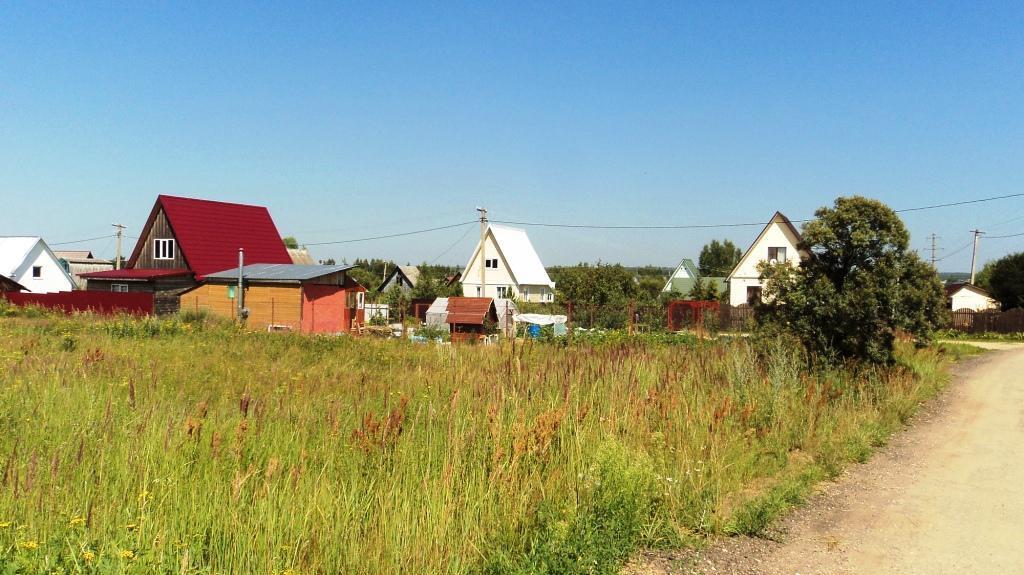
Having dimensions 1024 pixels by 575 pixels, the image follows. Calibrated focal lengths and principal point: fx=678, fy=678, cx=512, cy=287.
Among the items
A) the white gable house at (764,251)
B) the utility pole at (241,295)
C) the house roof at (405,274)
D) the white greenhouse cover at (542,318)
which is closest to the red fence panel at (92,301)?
the utility pole at (241,295)

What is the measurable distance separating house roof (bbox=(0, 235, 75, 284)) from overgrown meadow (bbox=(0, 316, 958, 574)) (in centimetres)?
5571

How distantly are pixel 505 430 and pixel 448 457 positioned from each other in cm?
77

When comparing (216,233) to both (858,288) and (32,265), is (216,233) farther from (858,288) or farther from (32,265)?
(858,288)

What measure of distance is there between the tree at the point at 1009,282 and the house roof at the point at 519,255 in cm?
3118

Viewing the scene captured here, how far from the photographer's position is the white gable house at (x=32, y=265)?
5341cm

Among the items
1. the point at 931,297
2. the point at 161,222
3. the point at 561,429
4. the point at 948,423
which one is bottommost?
the point at 948,423

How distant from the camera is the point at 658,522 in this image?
16.4 ft

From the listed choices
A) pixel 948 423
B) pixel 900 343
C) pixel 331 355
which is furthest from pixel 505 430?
pixel 900 343

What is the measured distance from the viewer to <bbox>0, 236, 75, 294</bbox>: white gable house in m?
53.4

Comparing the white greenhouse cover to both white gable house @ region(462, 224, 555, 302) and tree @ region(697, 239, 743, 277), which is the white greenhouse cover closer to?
white gable house @ region(462, 224, 555, 302)

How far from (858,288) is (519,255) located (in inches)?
1696

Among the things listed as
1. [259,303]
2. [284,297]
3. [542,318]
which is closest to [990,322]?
[542,318]

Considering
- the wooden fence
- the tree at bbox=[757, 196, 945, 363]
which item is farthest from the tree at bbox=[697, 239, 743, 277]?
the tree at bbox=[757, 196, 945, 363]

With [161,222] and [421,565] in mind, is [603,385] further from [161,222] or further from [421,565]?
[161,222]
